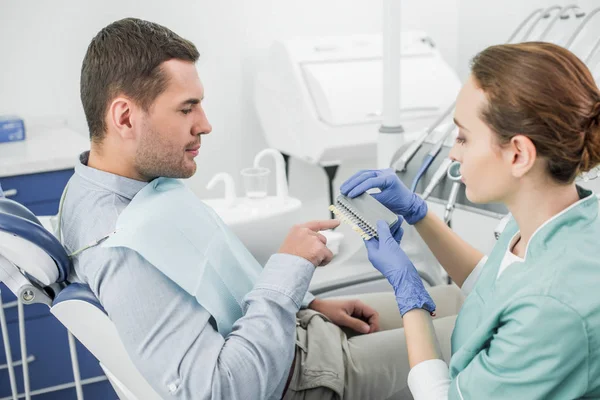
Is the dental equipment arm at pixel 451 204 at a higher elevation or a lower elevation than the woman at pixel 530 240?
lower

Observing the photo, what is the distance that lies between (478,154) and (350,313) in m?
0.60

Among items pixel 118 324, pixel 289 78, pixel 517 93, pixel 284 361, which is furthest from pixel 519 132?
pixel 289 78

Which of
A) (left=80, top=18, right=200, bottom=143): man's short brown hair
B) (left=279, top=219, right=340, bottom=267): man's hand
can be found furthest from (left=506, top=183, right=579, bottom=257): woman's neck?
(left=80, top=18, right=200, bottom=143): man's short brown hair

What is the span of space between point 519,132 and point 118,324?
67cm

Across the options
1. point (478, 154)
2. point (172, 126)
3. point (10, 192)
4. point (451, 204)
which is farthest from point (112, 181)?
point (10, 192)

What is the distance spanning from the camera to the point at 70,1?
2.74 m

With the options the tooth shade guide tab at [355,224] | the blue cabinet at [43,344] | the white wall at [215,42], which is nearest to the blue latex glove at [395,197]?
the tooth shade guide tab at [355,224]

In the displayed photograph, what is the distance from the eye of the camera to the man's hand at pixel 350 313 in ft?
5.07

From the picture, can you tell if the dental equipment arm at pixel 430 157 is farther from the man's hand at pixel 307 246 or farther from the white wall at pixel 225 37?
the white wall at pixel 225 37

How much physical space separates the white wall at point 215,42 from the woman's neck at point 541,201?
2074mm

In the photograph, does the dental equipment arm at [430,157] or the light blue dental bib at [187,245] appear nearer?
the light blue dental bib at [187,245]

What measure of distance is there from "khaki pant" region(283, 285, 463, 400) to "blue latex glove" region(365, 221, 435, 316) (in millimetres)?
196

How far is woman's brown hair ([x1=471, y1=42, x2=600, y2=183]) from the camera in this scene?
103 cm

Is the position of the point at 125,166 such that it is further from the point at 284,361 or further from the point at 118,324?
the point at 284,361
